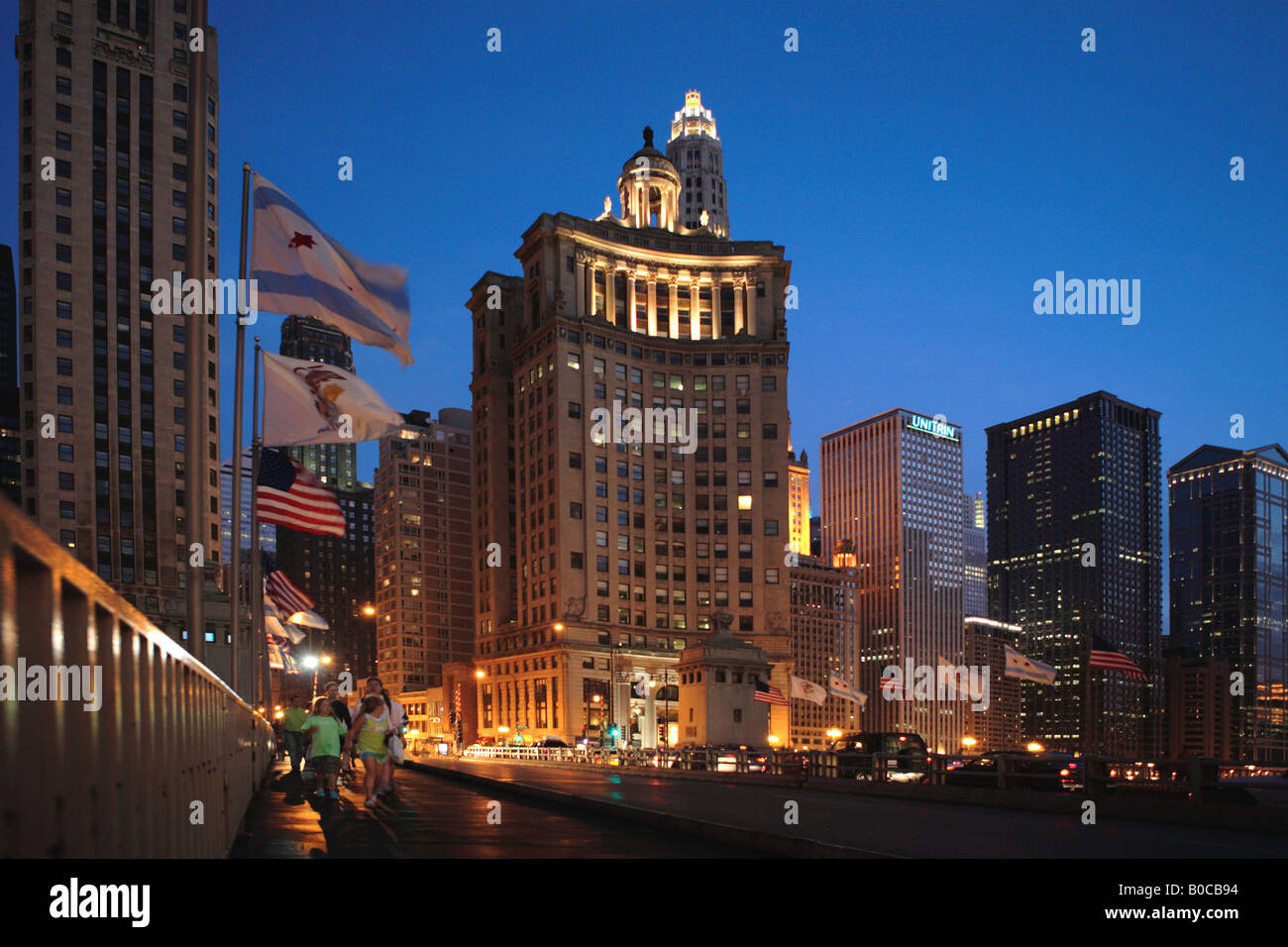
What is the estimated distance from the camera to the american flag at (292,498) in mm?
25000

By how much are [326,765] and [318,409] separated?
5.92 metres

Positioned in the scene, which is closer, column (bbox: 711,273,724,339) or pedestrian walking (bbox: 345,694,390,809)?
pedestrian walking (bbox: 345,694,390,809)

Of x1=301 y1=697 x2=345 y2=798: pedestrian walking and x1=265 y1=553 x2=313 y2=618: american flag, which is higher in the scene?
x1=265 y1=553 x2=313 y2=618: american flag

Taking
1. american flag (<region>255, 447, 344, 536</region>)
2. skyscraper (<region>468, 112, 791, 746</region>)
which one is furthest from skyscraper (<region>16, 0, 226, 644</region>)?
american flag (<region>255, 447, 344, 536</region>)

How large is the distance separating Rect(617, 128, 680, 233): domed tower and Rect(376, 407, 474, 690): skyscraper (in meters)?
58.9

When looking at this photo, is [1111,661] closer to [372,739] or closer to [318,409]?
[372,739]

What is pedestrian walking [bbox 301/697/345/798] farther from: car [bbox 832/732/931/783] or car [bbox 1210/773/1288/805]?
car [bbox 1210/773/1288/805]

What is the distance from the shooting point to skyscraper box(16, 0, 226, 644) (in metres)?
92.7

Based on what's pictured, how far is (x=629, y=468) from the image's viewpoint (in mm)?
116062

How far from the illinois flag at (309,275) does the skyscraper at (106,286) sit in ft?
251

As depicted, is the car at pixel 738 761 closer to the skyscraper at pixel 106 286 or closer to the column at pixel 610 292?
the skyscraper at pixel 106 286
